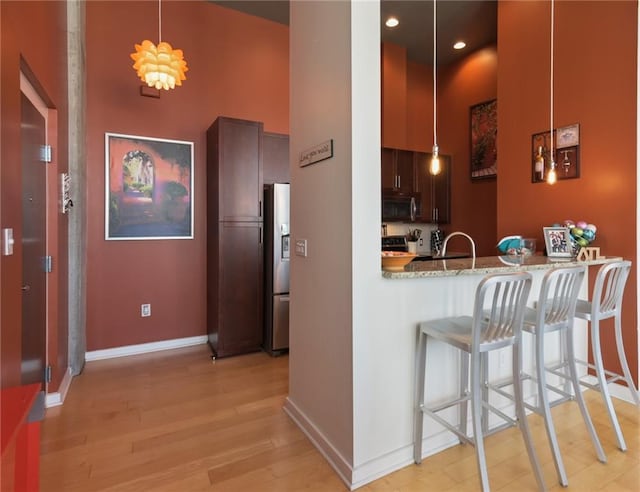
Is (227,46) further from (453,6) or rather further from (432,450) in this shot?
(432,450)

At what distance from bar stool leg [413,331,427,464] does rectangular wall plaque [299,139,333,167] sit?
44.1 inches

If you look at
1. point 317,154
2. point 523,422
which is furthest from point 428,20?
point 523,422

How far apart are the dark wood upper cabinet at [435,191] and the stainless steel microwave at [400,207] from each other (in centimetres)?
12

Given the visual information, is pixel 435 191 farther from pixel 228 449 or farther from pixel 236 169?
pixel 228 449

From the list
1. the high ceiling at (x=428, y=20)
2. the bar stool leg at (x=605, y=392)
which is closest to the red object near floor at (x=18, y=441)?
the bar stool leg at (x=605, y=392)

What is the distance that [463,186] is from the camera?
517 centimetres

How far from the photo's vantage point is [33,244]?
88.4 inches

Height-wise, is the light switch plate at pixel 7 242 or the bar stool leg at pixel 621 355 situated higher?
the light switch plate at pixel 7 242

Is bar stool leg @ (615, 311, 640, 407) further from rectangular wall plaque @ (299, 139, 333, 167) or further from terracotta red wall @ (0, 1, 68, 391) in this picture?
terracotta red wall @ (0, 1, 68, 391)

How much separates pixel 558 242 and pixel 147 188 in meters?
3.81

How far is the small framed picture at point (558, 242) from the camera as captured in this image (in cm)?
276

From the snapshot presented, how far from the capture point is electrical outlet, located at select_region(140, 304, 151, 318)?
3.68 m

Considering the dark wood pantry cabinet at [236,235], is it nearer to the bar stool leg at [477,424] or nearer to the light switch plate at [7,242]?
the light switch plate at [7,242]

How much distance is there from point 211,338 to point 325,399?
2.11m
